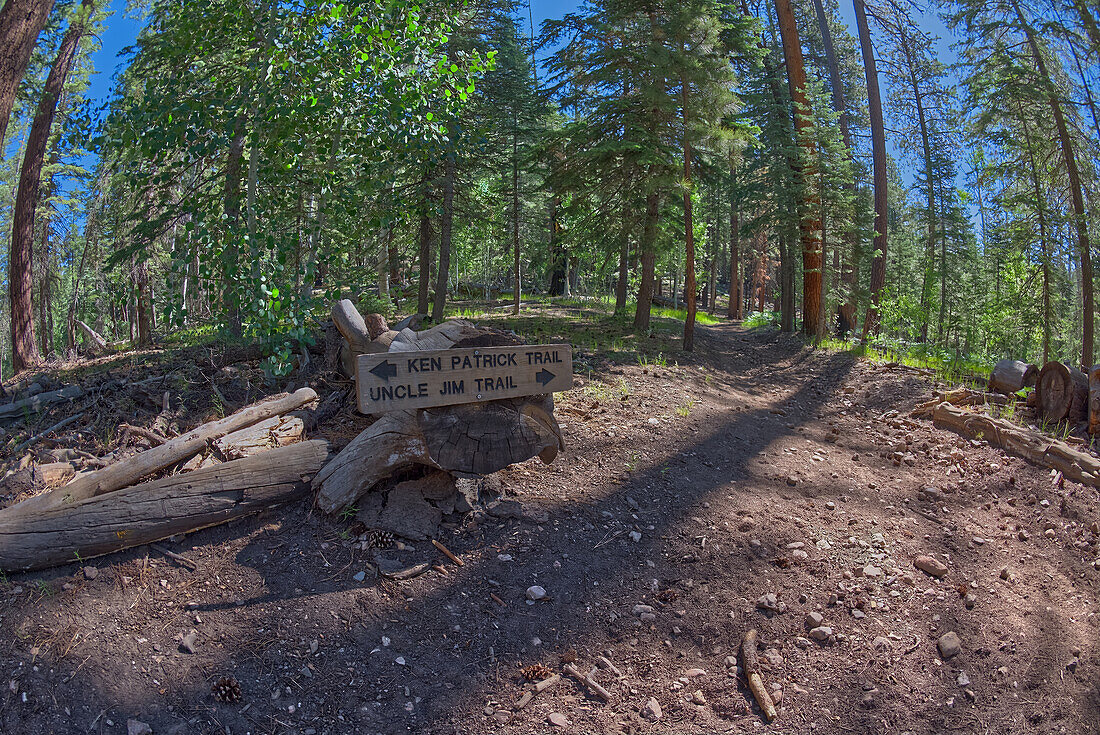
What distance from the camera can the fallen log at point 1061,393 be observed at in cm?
665

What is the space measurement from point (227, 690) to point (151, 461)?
7.04 ft

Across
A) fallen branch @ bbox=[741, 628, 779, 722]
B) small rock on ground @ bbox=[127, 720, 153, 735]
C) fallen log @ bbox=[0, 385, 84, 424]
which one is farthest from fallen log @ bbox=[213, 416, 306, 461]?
fallen branch @ bbox=[741, 628, 779, 722]

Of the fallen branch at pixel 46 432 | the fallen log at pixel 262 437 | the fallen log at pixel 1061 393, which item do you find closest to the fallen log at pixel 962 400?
the fallen log at pixel 1061 393

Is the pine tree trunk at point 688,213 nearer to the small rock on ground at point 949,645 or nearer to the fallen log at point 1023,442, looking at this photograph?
the fallen log at point 1023,442

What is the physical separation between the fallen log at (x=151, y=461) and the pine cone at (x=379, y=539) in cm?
173

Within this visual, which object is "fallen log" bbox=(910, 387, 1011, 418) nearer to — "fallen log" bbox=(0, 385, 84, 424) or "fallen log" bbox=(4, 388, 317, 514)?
"fallen log" bbox=(4, 388, 317, 514)

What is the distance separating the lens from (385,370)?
12.6 feet

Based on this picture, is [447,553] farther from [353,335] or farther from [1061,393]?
[1061,393]

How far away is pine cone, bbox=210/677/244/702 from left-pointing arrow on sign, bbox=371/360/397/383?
6.08 feet

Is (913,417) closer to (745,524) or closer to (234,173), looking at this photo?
(745,524)

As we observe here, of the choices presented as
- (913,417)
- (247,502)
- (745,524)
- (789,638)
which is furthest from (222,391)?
(913,417)

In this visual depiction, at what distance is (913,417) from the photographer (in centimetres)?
769

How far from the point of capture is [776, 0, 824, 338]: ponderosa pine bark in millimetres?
13570

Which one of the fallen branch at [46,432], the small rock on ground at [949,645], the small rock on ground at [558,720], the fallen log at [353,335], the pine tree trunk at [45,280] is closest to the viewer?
the small rock on ground at [558,720]
